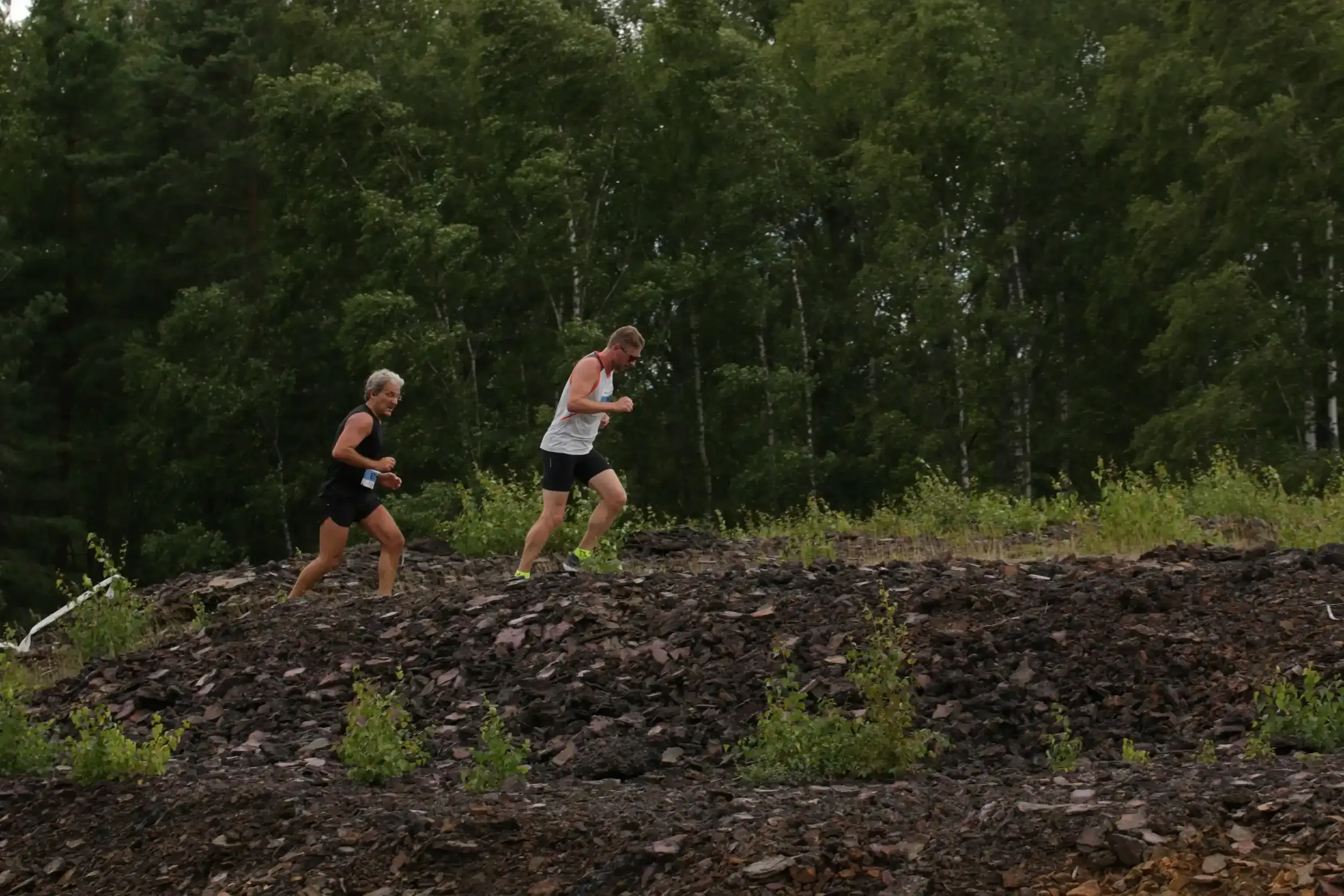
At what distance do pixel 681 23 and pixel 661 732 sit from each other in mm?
30046

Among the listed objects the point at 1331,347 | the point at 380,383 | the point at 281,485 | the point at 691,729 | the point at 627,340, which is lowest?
the point at 281,485

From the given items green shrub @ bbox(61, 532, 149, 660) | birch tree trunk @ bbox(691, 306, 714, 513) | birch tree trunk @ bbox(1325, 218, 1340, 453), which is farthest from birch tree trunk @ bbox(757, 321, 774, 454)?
green shrub @ bbox(61, 532, 149, 660)

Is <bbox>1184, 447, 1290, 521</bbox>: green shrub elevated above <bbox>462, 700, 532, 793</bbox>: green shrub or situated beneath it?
situated beneath

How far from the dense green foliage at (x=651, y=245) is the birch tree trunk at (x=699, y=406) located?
124 millimetres

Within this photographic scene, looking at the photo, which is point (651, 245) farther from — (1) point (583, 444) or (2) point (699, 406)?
(1) point (583, 444)

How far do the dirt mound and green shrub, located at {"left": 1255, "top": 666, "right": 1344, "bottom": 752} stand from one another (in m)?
0.21

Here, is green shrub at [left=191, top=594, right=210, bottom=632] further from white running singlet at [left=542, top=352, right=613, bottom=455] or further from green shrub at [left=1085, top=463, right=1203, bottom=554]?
green shrub at [left=1085, top=463, right=1203, bottom=554]

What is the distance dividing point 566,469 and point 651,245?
91.3 ft

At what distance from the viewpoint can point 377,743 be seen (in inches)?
315

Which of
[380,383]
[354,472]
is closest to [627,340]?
[380,383]

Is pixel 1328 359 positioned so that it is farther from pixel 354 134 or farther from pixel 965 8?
pixel 354 134

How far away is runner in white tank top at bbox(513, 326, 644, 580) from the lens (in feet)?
37.2

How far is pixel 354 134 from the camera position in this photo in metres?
36.5

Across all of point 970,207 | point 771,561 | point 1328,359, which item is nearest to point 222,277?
point 970,207
